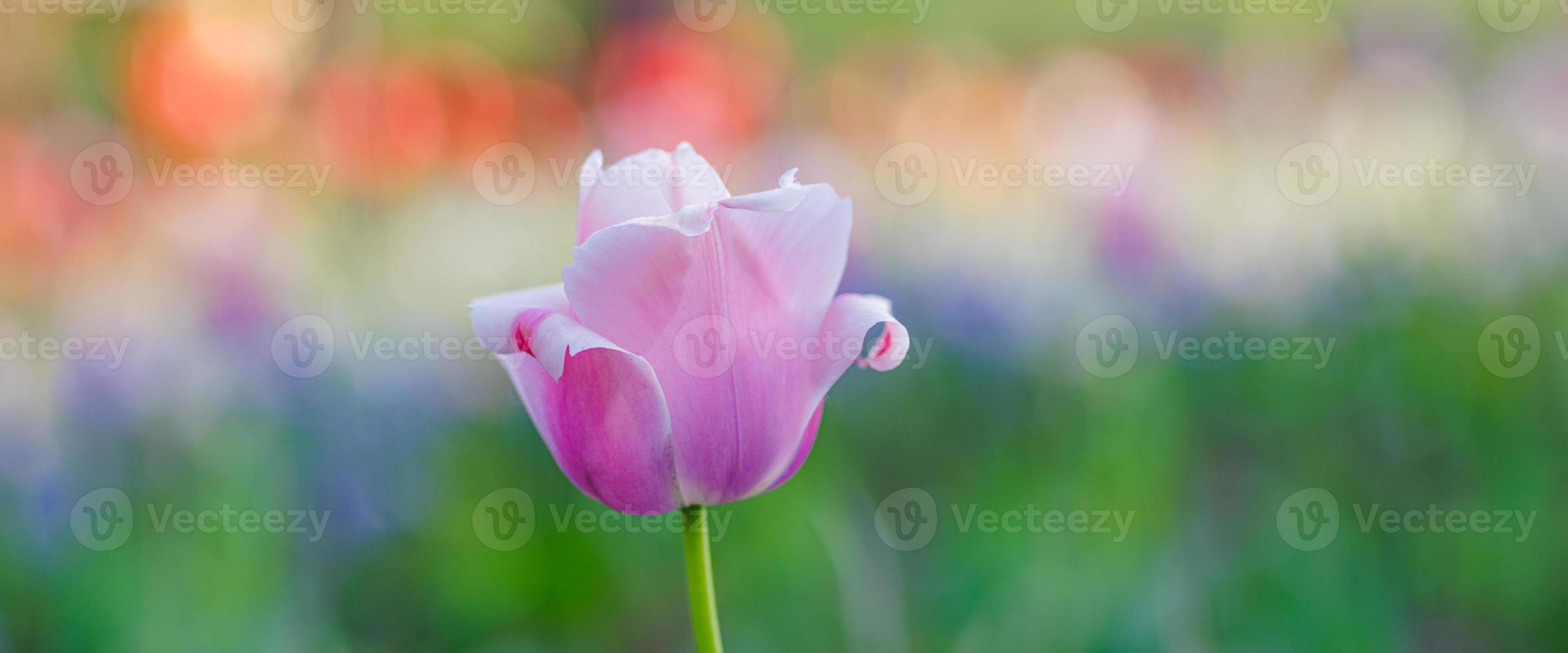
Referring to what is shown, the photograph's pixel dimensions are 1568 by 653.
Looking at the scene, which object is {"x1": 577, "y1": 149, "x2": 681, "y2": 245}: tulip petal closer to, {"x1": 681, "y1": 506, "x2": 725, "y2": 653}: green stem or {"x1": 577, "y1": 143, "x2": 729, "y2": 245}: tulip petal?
{"x1": 577, "y1": 143, "x2": 729, "y2": 245}: tulip petal

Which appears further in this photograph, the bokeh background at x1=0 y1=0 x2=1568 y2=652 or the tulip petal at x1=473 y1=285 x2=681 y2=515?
the bokeh background at x1=0 y1=0 x2=1568 y2=652

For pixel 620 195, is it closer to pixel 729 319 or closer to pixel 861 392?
pixel 729 319

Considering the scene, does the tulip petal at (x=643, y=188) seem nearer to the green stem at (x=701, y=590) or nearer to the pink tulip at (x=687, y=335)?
the pink tulip at (x=687, y=335)

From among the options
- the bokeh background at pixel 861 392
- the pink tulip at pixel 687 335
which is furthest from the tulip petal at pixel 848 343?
the bokeh background at pixel 861 392

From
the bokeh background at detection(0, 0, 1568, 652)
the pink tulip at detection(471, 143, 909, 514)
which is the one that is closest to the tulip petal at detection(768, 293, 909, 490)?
the pink tulip at detection(471, 143, 909, 514)

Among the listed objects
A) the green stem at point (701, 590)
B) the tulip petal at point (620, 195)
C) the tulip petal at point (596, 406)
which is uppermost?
the tulip petal at point (620, 195)

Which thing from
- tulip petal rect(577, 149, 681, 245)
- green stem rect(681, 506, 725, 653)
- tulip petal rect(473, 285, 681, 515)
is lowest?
green stem rect(681, 506, 725, 653)

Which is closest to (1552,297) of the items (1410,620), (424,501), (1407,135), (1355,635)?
(1407,135)
